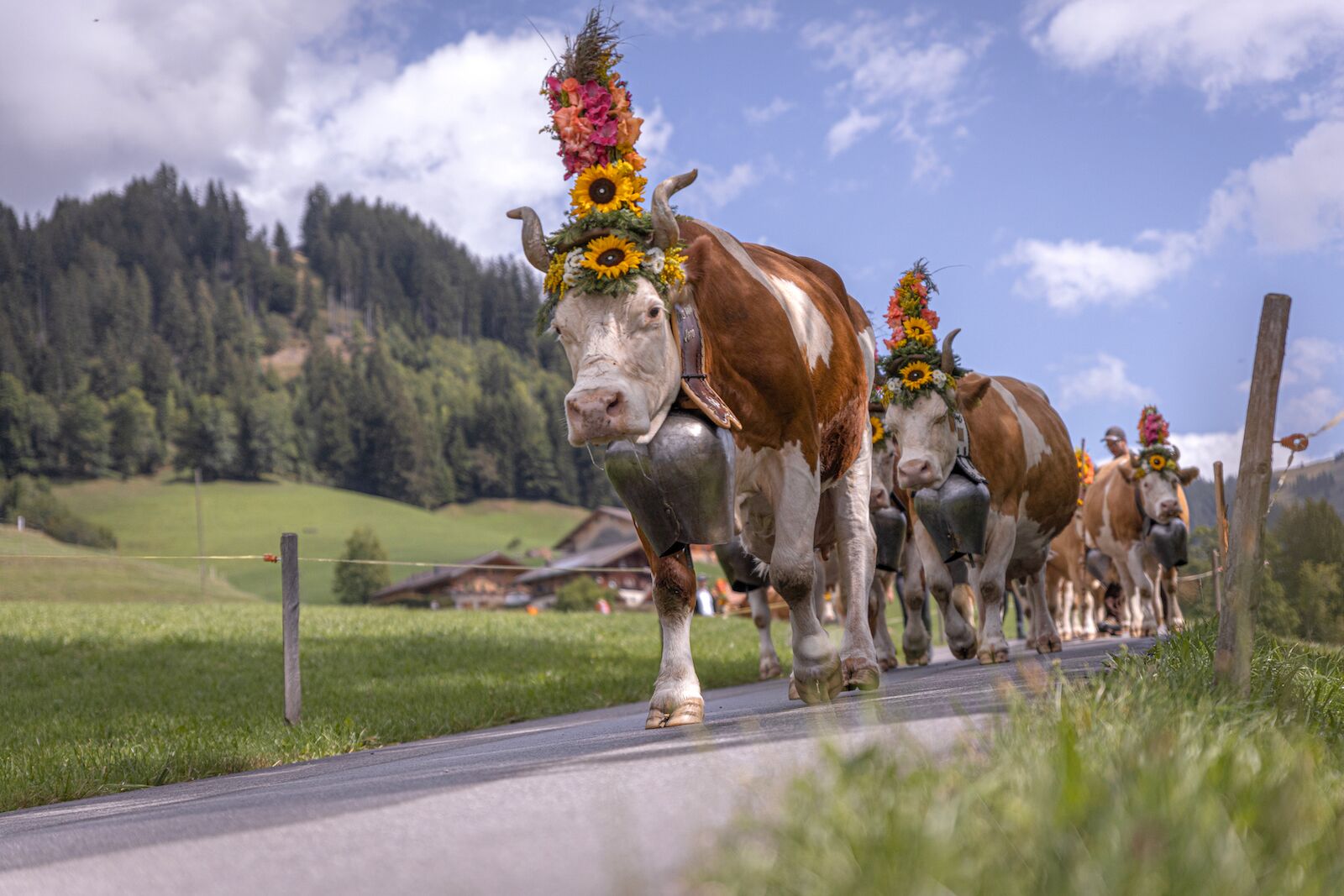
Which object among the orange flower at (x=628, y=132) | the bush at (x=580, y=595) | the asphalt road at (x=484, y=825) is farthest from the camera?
the bush at (x=580, y=595)

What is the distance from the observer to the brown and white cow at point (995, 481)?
10.4 m

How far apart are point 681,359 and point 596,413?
2.30ft

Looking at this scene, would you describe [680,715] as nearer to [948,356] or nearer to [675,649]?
[675,649]

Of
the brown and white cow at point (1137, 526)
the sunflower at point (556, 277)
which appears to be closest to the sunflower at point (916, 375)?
the sunflower at point (556, 277)

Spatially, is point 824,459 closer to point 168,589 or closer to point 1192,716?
point 1192,716

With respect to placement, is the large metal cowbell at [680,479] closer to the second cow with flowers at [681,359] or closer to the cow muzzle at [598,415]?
the second cow with flowers at [681,359]

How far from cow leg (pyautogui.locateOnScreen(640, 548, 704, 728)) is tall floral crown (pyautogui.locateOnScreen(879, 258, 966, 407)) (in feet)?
15.3

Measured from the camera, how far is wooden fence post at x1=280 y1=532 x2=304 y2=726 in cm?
995

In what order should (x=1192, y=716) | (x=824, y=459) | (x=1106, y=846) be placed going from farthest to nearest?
1. (x=824, y=459)
2. (x=1192, y=716)
3. (x=1106, y=846)

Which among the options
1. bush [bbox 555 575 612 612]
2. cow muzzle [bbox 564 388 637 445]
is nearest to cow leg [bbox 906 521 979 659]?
cow muzzle [bbox 564 388 637 445]

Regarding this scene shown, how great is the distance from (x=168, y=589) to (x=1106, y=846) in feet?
206

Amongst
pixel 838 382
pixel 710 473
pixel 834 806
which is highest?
pixel 838 382

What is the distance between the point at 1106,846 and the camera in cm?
229

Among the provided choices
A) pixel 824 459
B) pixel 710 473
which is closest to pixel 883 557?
pixel 824 459
